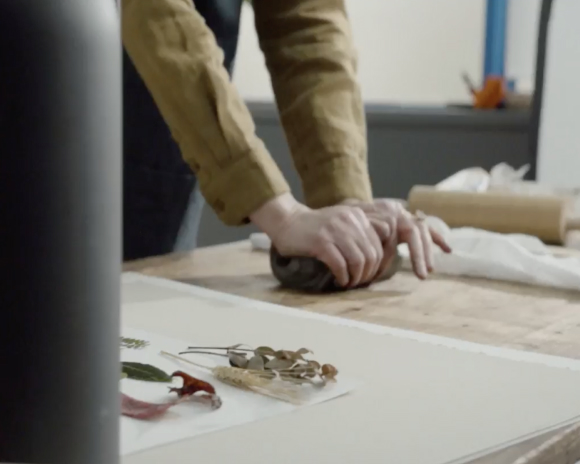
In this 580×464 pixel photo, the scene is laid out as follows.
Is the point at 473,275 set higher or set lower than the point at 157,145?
lower

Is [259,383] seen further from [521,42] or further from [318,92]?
[521,42]

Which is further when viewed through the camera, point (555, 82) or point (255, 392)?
point (555, 82)

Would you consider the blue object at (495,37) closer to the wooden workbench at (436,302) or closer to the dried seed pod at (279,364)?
the wooden workbench at (436,302)

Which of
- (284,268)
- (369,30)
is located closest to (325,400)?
(284,268)

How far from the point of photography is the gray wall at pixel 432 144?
197 centimetres

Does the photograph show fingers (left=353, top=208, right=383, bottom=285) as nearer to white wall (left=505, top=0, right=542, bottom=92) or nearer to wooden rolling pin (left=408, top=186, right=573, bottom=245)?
wooden rolling pin (left=408, top=186, right=573, bottom=245)

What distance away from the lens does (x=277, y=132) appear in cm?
219

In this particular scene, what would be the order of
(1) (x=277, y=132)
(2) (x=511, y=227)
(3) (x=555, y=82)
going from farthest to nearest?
(1) (x=277, y=132)
(3) (x=555, y=82)
(2) (x=511, y=227)

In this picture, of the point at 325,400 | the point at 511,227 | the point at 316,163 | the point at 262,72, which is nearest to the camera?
the point at 325,400

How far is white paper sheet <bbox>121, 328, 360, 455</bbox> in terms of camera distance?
1.38 feet

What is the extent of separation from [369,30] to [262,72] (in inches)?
13.8

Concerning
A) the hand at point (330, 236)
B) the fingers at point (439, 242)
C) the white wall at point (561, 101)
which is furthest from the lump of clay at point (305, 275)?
the white wall at point (561, 101)

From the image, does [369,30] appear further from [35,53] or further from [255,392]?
[35,53]

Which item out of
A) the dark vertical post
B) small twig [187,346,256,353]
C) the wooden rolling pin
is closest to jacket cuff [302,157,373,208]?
the wooden rolling pin
